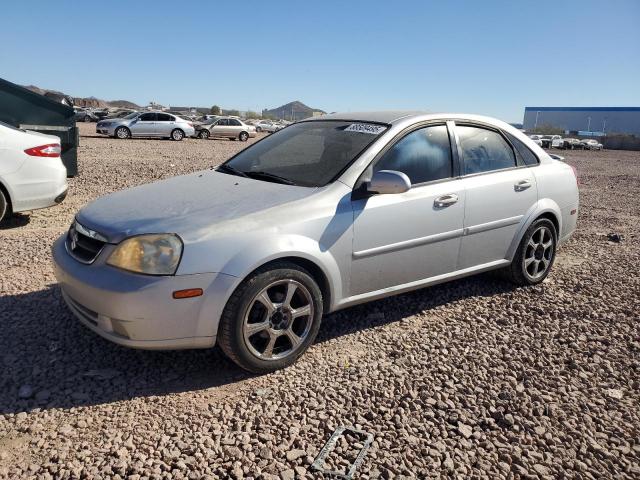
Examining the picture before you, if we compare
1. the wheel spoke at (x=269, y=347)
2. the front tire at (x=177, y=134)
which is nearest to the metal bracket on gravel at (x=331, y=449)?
the wheel spoke at (x=269, y=347)

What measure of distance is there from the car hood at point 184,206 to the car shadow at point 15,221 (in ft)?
11.3

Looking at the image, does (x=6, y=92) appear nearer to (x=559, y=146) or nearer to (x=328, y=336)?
(x=328, y=336)

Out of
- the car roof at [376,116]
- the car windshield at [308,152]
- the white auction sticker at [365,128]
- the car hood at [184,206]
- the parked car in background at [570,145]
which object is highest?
the parked car in background at [570,145]

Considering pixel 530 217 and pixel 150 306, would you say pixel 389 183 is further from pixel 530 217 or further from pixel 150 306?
pixel 530 217

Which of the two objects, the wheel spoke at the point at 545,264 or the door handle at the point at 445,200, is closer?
the door handle at the point at 445,200

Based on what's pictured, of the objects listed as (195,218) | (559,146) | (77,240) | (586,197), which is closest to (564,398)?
(195,218)

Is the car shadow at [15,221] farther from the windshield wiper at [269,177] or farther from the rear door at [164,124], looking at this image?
the rear door at [164,124]

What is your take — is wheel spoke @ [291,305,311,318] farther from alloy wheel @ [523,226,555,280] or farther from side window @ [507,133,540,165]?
side window @ [507,133,540,165]

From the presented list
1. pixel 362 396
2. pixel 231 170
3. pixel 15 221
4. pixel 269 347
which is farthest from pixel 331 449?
pixel 15 221

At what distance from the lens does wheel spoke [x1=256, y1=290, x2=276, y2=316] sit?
3.12 meters

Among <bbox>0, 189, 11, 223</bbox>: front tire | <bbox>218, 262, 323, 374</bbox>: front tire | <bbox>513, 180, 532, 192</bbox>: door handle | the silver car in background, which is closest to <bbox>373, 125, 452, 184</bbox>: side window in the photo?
<bbox>513, 180, 532, 192</bbox>: door handle

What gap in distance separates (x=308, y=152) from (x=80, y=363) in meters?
2.22

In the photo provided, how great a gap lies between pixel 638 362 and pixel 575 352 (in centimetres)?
40

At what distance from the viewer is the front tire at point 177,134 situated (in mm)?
26450
